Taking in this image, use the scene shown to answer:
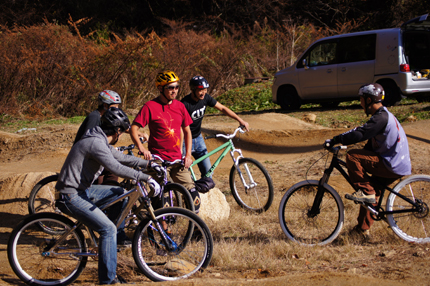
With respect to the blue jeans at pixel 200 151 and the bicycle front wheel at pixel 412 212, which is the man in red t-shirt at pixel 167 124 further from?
the bicycle front wheel at pixel 412 212

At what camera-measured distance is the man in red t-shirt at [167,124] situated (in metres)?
5.07

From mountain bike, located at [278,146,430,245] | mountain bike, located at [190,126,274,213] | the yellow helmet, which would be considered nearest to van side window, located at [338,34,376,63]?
mountain bike, located at [190,126,274,213]

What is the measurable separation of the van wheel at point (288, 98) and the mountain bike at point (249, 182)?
846cm

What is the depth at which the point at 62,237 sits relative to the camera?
4.01 metres

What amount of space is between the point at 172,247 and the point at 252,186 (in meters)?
2.22

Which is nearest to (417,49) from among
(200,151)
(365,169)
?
(200,151)

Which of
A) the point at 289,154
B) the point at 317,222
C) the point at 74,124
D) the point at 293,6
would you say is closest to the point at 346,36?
the point at 289,154

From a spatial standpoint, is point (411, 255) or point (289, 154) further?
point (289, 154)

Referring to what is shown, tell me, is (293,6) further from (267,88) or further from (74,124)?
(74,124)

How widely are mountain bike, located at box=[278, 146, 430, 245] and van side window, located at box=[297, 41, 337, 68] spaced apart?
30.0 feet

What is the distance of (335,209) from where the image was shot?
482 centimetres

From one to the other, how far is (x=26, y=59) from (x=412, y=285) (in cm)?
1297

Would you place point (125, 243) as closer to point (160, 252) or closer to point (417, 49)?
point (160, 252)

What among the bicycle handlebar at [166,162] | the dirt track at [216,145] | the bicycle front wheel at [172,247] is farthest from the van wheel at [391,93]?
the bicycle front wheel at [172,247]
